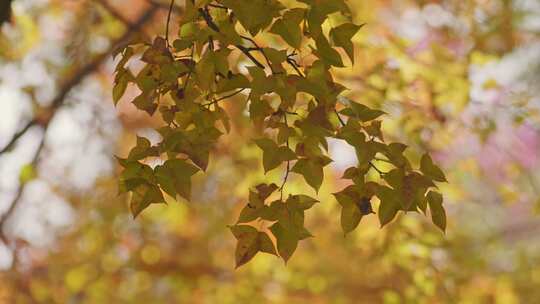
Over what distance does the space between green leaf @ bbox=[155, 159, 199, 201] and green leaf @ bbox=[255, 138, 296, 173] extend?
0.10 m

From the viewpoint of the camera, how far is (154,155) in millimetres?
1102

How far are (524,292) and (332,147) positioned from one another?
3.69ft

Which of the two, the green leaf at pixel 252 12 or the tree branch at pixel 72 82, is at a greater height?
the green leaf at pixel 252 12

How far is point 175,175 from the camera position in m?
1.11

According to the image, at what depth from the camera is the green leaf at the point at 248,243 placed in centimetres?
112

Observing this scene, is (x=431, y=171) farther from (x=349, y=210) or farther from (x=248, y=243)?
(x=248, y=243)

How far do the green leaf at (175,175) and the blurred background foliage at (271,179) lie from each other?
3.71 ft

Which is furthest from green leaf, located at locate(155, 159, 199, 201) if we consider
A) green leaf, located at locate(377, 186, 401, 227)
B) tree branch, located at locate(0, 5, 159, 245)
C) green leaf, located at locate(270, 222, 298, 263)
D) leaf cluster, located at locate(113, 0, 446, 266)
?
tree branch, located at locate(0, 5, 159, 245)

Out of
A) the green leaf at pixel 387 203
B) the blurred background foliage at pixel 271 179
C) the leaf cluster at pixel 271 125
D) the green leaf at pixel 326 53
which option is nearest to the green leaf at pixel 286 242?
the leaf cluster at pixel 271 125

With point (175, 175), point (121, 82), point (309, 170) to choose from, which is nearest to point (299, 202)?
point (309, 170)

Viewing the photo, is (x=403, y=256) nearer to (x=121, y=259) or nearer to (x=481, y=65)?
(x=481, y=65)

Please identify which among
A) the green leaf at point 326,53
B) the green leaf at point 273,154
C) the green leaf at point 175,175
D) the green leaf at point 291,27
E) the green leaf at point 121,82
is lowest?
the green leaf at point 273,154

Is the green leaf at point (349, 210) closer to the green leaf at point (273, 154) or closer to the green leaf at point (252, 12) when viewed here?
the green leaf at point (273, 154)

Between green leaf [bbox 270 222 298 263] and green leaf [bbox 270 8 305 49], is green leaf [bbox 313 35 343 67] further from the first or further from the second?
green leaf [bbox 270 222 298 263]
